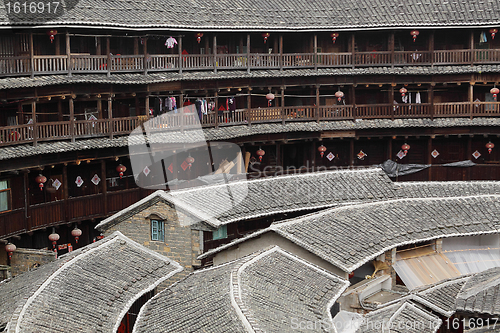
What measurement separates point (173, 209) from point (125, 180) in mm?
9004

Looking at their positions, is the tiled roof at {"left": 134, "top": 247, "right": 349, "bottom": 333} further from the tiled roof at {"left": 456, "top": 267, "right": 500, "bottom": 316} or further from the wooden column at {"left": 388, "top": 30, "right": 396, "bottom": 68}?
the wooden column at {"left": 388, "top": 30, "right": 396, "bottom": 68}

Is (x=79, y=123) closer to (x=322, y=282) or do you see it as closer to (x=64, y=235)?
(x=64, y=235)

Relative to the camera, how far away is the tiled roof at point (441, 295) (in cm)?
2807

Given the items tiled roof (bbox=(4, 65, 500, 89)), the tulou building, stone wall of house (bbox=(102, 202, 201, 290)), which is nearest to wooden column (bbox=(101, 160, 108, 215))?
the tulou building

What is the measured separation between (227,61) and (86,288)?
793 inches

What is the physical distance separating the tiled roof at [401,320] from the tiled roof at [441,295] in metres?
0.46

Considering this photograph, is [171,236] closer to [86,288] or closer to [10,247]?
[86,288]

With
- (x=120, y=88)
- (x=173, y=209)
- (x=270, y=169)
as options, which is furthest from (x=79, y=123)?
(x=270, y=169)

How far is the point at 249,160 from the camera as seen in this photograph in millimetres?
46000

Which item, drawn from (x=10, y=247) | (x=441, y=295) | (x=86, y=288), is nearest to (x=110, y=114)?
(x=10, y=247)

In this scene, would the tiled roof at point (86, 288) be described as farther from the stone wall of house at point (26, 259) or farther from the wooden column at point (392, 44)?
the wooden column at point (392, 44)

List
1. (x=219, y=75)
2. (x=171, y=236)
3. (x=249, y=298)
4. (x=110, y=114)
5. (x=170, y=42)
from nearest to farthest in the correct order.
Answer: (x=249, y=298) < (x=171, y=236) < (x=110, y=114) < (x=170, y=42) < (x=219, y=75)

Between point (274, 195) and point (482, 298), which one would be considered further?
point (274, 195)

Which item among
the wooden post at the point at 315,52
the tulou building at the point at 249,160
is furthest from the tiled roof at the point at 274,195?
the wooden post at the point at 315,52
